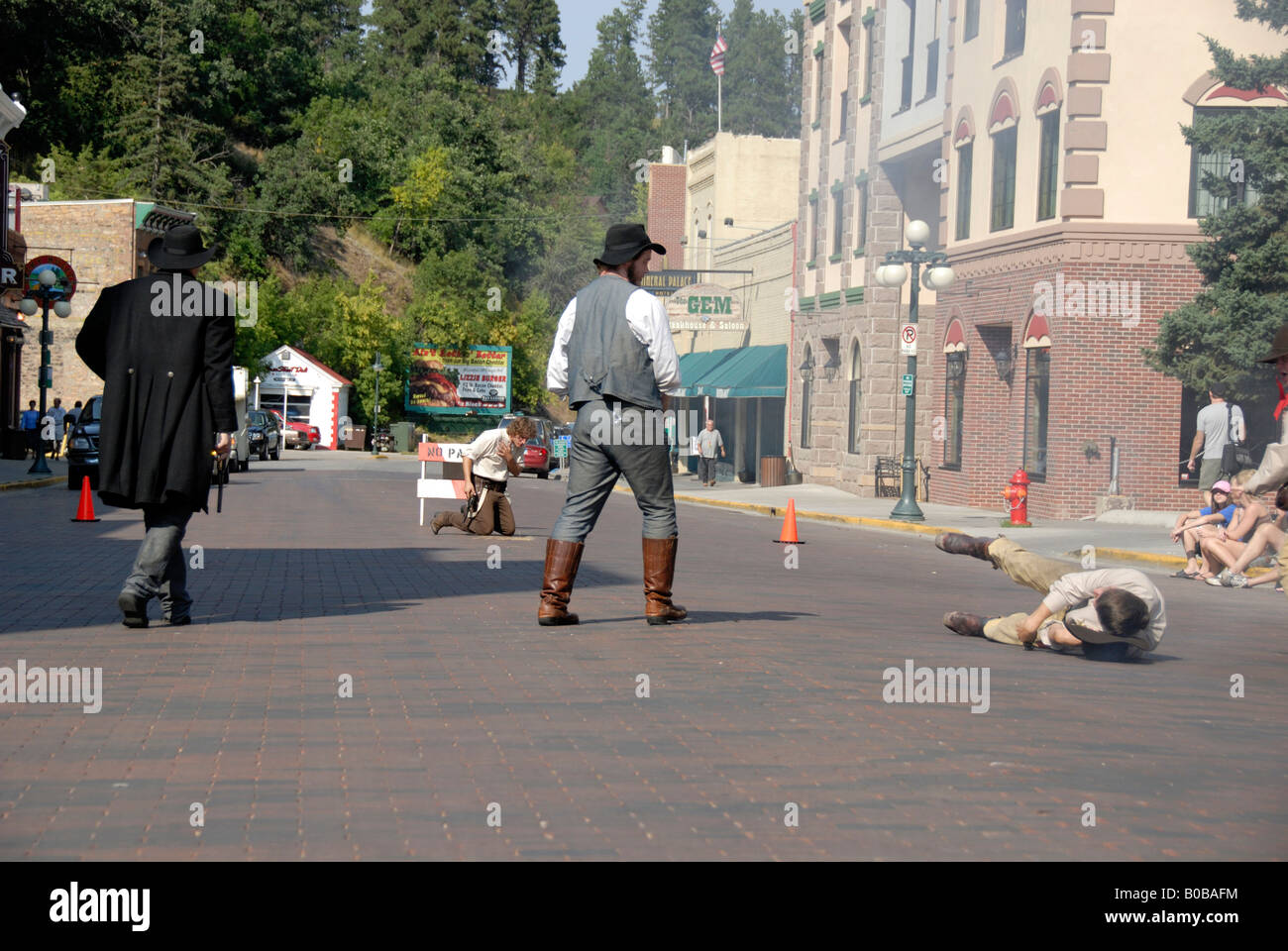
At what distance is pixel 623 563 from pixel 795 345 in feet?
85.7

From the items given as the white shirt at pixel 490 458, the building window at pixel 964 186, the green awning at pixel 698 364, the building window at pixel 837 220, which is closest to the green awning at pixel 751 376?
the green awning at pixel 698 364

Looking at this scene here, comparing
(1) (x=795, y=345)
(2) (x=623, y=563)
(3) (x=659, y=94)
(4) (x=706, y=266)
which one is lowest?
(2) (x=623, y=563)

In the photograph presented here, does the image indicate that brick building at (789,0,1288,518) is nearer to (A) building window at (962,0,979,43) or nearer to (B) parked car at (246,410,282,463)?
(A) building window at (962,0,979,43)

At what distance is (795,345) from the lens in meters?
39.5

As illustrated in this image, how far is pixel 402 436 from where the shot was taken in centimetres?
6912

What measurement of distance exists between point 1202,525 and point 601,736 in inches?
447

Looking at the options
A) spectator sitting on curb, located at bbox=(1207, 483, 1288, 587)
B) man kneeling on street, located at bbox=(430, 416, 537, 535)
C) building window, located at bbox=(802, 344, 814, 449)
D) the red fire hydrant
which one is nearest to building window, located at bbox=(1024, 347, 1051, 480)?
the red fire hydrant

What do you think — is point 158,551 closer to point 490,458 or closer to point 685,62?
point 490,458

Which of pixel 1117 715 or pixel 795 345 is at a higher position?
pixel 795 345

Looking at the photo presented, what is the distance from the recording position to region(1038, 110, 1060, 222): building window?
2464 cm

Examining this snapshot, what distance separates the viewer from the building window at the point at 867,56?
115 ft

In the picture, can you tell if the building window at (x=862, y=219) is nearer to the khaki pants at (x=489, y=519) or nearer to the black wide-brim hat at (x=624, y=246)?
the khaki pants at (x=489, y=519)

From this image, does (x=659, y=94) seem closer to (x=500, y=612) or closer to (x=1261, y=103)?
(x=1261, y=103)
